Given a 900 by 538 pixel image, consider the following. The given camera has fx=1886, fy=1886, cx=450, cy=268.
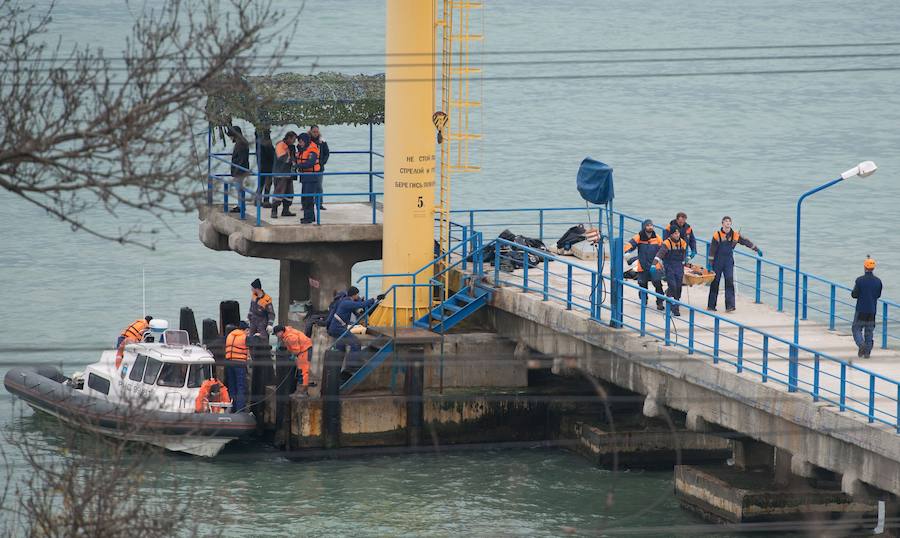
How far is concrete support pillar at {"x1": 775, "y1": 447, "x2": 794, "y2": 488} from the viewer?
2688 centimetres

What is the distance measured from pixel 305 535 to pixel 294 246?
7.26 m

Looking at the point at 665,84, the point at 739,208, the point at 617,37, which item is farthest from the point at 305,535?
the point at 617,37

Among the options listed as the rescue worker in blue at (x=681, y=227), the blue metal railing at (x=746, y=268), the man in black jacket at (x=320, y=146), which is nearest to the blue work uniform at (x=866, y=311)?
the rescue worker in blue at (x=681, y=227)

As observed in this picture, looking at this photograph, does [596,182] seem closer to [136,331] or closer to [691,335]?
[691,335]

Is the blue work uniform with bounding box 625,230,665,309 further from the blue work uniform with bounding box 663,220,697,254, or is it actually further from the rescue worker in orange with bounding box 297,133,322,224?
the rescue worker in orange with bounding box 297,133,322,224

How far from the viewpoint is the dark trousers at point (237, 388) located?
3156 centimetres

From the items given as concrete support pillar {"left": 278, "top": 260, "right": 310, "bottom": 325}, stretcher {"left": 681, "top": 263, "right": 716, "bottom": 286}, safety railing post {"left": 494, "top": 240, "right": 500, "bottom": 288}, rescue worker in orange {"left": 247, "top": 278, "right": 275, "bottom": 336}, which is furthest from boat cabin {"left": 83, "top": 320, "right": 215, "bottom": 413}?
stretcher {"left": 681, "top": 263, "right": 716, "bottom": 286}

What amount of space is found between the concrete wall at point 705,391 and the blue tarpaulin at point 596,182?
6.28 ft

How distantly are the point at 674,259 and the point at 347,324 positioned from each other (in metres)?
5.76

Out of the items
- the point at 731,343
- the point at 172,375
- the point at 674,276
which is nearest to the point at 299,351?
the point at 172,375

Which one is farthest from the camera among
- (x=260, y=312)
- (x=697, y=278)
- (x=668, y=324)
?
(x=260, y=312)

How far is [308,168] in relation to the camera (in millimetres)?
34000

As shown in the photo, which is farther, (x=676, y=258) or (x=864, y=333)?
(x=676, y=258)

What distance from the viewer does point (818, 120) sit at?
77.3m
